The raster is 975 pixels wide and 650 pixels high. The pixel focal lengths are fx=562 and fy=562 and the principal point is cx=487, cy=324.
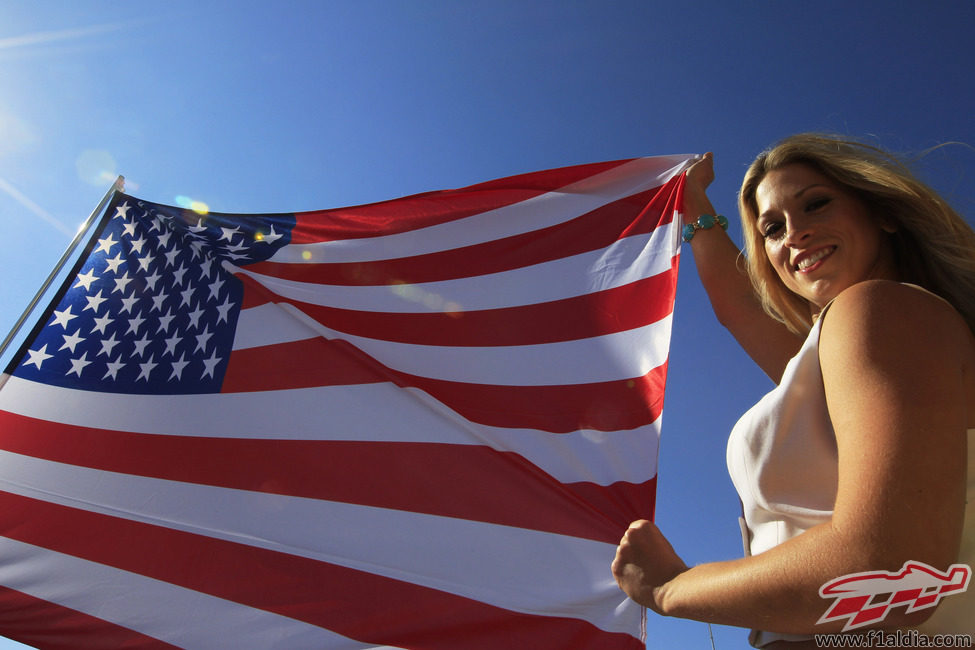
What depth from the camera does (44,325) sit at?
375cm

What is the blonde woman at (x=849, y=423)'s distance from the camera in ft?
2.59

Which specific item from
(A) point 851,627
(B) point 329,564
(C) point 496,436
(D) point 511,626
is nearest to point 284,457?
(B) point 329,564

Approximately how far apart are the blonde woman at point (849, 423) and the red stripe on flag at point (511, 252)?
4.57 feet

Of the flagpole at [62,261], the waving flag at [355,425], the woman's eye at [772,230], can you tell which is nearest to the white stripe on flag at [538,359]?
the waving flag at [355,425]

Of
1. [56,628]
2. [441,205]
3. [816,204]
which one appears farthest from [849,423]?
[56,628]

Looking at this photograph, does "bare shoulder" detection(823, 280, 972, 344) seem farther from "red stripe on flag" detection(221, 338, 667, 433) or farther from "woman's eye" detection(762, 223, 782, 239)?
"red stripe on flag" detection(221, 338, 667, 433)

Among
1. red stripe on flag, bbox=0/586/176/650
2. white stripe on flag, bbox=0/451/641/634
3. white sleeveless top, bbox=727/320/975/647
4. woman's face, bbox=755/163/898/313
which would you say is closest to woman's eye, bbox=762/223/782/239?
woman's face, bbox=755/163/898/313

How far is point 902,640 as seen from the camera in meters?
0.96

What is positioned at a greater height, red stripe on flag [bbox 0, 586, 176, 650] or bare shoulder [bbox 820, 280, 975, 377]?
bare shoulder [bbox 820, 280, 975, 377]

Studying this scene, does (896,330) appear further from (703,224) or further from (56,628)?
(56,628)

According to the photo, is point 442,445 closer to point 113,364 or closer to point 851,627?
point 851,627

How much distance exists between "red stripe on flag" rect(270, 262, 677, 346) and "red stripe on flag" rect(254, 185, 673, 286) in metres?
0.27

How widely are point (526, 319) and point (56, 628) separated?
2.63m

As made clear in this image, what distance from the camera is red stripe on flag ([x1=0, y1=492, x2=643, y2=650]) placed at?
2.08 meters
